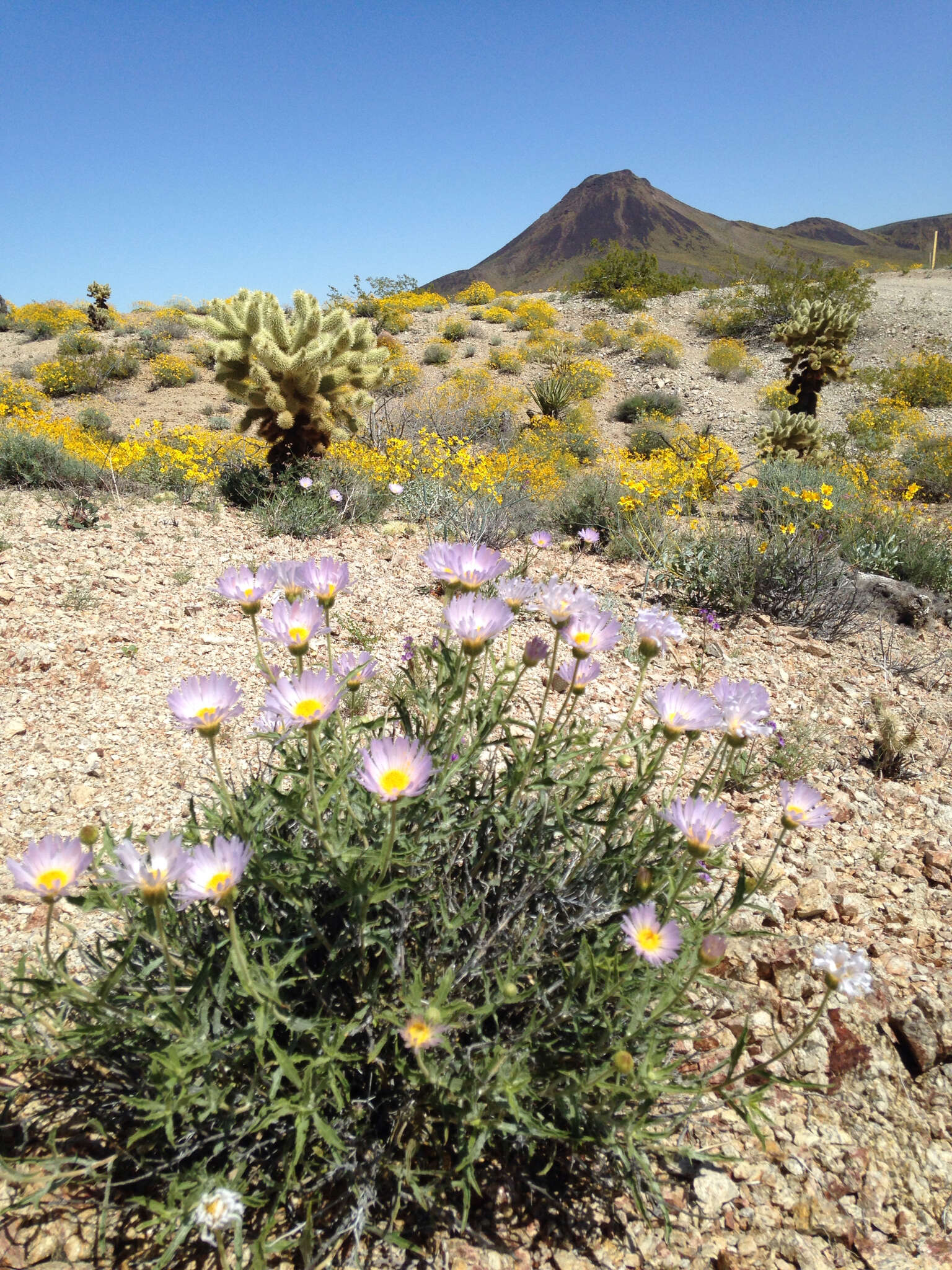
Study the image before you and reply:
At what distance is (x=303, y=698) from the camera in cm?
129

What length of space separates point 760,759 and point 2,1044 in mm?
2902

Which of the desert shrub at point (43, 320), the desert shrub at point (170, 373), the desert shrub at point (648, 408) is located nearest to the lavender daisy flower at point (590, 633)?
the desert shrub at point (648, 408)

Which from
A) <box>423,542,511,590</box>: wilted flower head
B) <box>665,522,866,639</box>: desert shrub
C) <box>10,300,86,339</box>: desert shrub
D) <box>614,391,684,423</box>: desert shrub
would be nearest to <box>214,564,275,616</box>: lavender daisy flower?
<box>423,542,511,590</box>: wilted flower head

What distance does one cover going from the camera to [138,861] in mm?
1151

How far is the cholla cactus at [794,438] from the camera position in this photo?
8484mm

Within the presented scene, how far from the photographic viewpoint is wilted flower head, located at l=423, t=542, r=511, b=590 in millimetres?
1528

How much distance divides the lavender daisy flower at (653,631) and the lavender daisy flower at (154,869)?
1002mm

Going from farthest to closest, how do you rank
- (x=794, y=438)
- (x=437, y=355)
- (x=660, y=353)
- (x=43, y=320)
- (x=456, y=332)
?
1. (x=43, y=320)
2. (x=456, y=332)
3. (x=437, y=355)
4. (x=660, y=353)
5. (x=794, y=438)

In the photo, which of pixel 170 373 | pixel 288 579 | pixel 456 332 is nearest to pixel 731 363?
pixel 456 332

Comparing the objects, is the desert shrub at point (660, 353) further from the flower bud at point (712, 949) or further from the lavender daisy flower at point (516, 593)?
the flower bud at point (712, 949)

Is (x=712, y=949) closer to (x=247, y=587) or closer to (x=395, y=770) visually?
(x=395, y=770)

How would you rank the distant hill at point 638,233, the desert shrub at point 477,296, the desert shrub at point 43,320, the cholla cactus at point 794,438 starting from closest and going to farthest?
the cholla cactus at point 794,438 → the desert shrub at point 43,320 → the desert shrub at point 477,296 → the distant hill at point 638,233

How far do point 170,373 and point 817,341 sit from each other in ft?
43.3

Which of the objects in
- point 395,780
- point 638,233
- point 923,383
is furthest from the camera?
point 638,233
